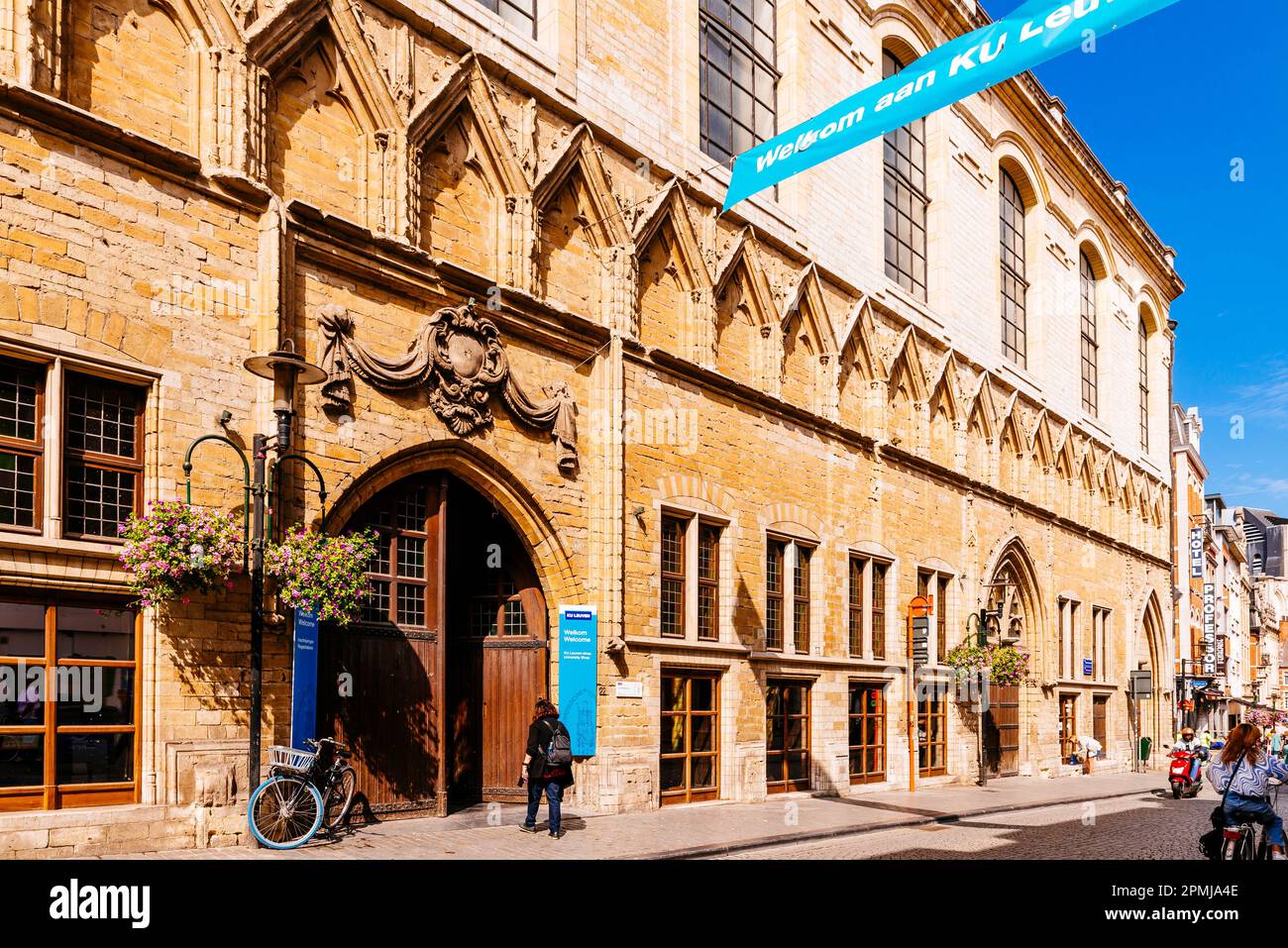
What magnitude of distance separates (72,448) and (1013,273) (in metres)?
29.0

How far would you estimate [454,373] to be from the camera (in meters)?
15.7

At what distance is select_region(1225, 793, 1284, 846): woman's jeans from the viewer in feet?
34.1

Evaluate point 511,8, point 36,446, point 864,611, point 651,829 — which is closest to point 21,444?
point 36,446

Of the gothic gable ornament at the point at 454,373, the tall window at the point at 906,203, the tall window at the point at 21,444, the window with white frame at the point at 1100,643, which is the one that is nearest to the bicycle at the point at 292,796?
the tall window at the point at 21,444

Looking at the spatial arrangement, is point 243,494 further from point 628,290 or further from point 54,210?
point 628,290

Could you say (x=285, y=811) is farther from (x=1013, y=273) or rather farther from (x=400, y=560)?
(x=1013, y=273)

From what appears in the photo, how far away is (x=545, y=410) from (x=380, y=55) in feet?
16.0

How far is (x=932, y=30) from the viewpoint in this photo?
30.2 metres

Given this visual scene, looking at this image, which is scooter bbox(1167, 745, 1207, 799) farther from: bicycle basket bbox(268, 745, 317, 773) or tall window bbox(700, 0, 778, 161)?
bicycle basket bbox(268, 745, 317, 773)

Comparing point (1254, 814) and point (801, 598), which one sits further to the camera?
point (801, 598)

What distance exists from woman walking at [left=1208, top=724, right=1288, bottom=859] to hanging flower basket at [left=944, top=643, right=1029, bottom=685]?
677 inches

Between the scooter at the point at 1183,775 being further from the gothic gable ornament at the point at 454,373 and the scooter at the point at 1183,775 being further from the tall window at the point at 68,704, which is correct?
the tall window at the point at 68,704

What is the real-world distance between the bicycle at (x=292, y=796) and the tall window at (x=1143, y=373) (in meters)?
39.8

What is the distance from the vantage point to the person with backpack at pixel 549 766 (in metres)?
14.5
